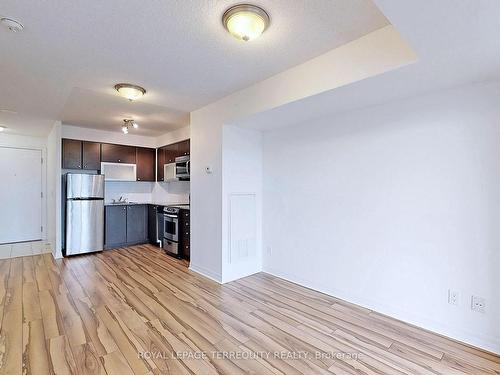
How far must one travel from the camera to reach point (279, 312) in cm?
275

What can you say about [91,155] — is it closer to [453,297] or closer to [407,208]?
[407,208]

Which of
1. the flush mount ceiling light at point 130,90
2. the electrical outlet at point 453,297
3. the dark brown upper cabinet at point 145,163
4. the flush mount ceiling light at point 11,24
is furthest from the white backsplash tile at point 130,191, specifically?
the electrical outlet at point 453,297

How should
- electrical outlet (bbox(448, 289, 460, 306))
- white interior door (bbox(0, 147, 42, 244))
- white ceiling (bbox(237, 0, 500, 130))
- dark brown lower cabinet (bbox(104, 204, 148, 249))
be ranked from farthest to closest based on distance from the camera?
1. white interior door (bbox(0, 147, 42, 244))
2. dark brown lower cabinet (bbox(104, 204, 148, 249))
3. electrical outlet (bbox(448, 289, 460, 306))
4. white ceiling (bbox(237, 0, 500, 130))

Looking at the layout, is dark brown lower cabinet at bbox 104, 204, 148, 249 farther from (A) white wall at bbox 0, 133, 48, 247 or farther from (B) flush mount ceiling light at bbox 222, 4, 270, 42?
(B) flush mount ceiling light at bbox 222, 4, 270, 42

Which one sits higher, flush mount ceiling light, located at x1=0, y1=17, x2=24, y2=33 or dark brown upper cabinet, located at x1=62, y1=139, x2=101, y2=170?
flush mount ceiling light, located at x1=0, y1=17, x2=24, y2=33

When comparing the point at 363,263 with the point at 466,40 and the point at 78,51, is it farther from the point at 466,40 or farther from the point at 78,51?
the point at 78,51

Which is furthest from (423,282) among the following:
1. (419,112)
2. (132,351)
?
(132,351)

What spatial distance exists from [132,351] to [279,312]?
A: 4.65 feet

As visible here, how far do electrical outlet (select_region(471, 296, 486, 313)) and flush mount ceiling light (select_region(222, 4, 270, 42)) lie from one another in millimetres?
2797

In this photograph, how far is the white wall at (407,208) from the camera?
86.0 inches

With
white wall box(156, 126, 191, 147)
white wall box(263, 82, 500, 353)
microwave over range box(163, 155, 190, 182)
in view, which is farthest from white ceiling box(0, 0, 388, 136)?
white wall box(156, 126, 191, 147)

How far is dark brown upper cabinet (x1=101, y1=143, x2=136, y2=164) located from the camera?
18.0 feet

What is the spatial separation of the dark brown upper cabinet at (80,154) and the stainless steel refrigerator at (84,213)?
0.34 meters

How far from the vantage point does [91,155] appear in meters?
5.32
